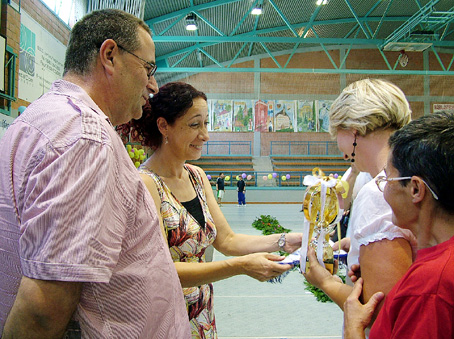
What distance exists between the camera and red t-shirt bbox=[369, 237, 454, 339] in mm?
822

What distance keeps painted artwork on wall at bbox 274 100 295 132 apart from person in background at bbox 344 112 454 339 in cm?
1966

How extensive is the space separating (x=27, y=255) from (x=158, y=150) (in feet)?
3.77

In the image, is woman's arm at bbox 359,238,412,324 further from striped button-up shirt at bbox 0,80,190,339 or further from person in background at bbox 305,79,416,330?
striped button-up shirt at bbox 0,80,190,339

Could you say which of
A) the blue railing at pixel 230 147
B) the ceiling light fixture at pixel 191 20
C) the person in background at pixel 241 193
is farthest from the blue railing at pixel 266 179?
the ceiling light fixture at pixel 191 20

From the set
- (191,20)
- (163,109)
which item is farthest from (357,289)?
(191,20)

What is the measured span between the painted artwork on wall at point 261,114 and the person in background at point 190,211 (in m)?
18.6

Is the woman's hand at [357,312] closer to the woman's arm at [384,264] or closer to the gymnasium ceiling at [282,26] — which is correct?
the woman's arm at [384,264]

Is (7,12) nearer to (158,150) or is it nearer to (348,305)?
(158,150)

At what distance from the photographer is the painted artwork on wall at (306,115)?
2034cm

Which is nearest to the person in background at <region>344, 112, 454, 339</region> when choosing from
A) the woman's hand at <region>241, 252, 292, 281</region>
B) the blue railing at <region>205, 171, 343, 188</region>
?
the woman's hand at <region>241, 252, 292, 281</region>

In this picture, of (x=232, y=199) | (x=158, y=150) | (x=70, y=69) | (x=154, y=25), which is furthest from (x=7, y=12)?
(x=232, y=199)

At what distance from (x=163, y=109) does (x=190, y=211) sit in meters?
0.50

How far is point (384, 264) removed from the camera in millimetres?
1150

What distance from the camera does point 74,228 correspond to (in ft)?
2.47
